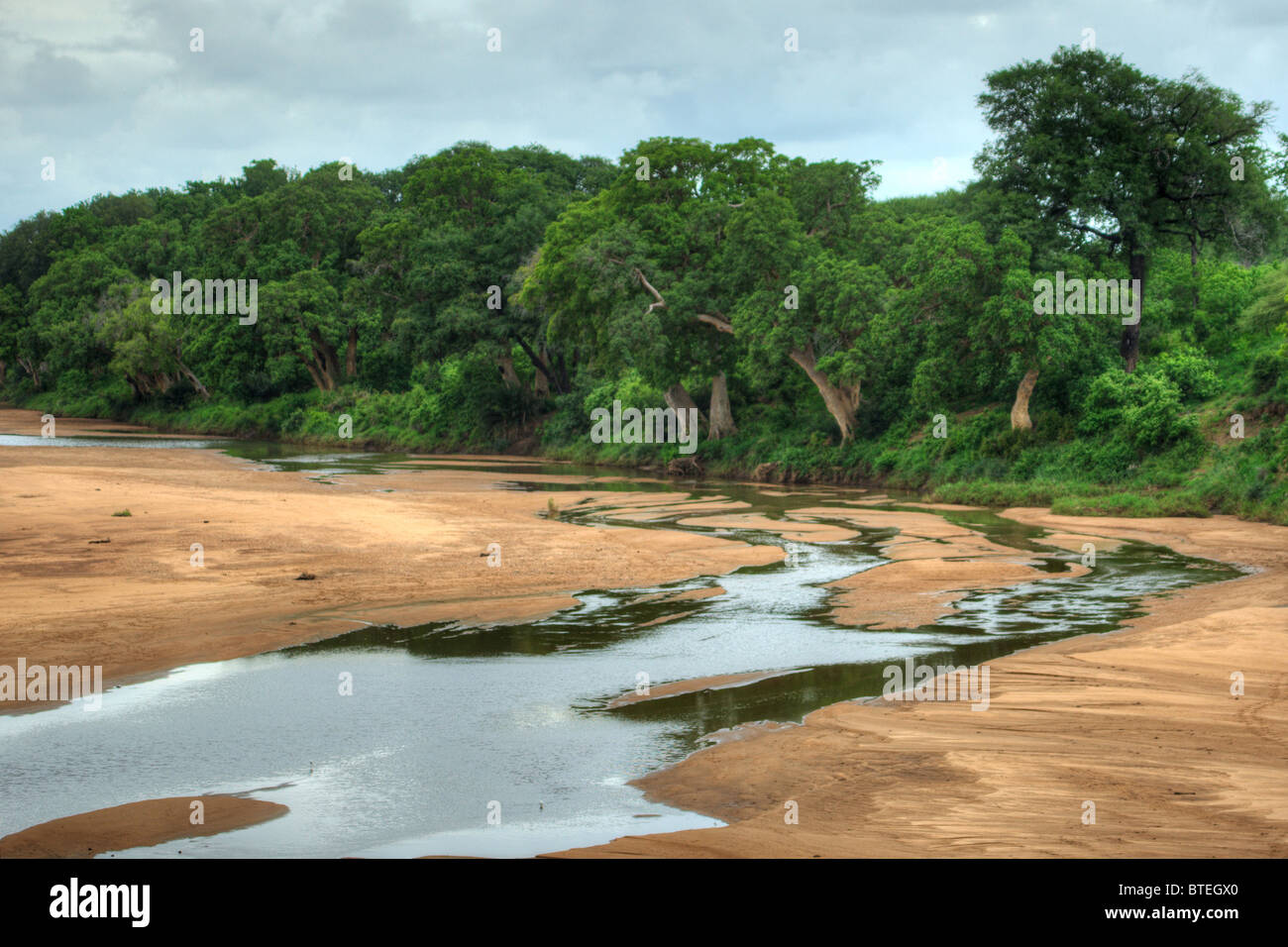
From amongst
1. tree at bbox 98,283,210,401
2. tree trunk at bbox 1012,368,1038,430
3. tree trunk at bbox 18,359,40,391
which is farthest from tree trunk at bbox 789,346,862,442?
tree trunk at bbox 18,359,40,391

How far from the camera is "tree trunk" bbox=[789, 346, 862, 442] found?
127ft

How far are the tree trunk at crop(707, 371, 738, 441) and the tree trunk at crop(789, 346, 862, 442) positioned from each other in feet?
16.7

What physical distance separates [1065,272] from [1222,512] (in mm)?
8531

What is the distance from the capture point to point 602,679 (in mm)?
13195

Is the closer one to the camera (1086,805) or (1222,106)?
(1086,805)

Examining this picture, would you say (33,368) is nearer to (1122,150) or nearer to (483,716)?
(1122,150)

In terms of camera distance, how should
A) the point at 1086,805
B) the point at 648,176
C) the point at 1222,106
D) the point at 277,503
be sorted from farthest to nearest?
the point at 648,176 < the point at 1222,106 < the point at 277,503 < the point at 1086,805

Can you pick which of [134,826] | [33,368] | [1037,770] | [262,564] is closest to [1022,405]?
[262,564]

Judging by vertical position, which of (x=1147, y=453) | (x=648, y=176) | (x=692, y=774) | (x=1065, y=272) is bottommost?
(x=692, y=774)

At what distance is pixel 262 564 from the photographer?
1917cm

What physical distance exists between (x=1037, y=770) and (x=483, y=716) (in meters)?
5.46
